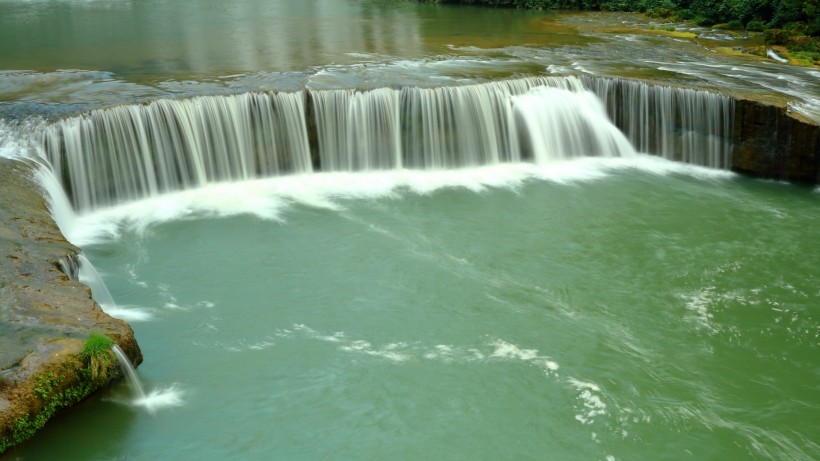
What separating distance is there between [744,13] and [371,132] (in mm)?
19302

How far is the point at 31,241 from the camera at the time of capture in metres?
9.40

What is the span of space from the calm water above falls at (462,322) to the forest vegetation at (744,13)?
11287mm

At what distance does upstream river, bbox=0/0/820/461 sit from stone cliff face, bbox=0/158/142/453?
501 millimetres

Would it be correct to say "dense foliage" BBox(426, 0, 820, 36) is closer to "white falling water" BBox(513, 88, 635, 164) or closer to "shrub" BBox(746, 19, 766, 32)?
"shrub" BBox(746, 19, 766, 32)

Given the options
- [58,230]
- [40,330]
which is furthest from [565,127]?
[40,330]

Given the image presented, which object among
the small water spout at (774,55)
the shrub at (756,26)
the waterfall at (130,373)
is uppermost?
the shrub at (756,26)

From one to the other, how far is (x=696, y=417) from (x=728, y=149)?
32.3 ft

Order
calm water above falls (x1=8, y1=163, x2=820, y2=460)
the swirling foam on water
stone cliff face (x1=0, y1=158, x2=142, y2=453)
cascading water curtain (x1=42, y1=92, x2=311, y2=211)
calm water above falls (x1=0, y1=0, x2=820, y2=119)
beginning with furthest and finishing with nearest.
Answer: calm water above falls (x1=0, y1=0, x2=820, y2=119)
cascading water curtain (x1=42, y1=92, x2=311, y2=211)
the swirling foam on water
calm water above falls (x1=8, y1=163, x2=820, y2=460)
stone cliff face (x1=0, y1=158, x2=142, y2=453)

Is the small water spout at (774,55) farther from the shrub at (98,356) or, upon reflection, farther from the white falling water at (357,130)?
the shrub at (98,356)

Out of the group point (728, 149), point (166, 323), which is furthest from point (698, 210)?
point (166, 323)

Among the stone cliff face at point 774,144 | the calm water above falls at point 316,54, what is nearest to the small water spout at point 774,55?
the calm water above falls at point 316,54

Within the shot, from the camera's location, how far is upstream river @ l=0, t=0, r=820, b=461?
8188mm

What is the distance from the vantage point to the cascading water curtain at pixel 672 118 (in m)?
16.9

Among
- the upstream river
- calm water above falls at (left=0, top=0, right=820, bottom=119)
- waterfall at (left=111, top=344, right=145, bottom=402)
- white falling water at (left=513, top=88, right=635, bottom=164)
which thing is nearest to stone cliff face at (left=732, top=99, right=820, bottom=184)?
the upstream river
